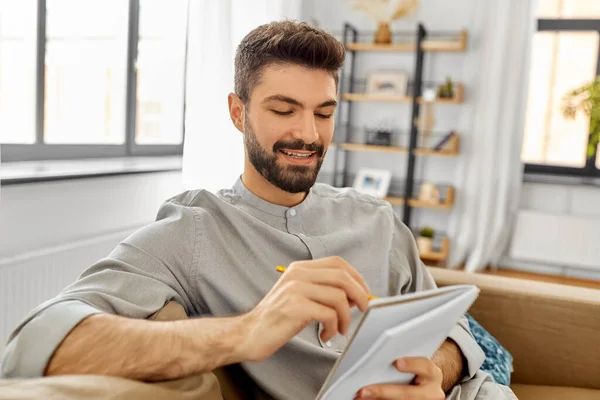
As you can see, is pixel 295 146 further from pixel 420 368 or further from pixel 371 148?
pixel 371 148

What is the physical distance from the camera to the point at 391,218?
1.42m

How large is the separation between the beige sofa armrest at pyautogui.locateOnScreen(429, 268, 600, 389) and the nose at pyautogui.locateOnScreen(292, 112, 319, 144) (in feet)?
2.40

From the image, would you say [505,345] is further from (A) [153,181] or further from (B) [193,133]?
(A) [153,181]

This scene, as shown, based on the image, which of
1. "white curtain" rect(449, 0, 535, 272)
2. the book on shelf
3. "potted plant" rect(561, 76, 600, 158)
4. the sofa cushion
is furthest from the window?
the sofa cushion

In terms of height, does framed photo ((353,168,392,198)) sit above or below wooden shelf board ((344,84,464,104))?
below

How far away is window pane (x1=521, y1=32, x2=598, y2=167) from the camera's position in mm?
4422

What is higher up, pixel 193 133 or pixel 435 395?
pixel 193 133

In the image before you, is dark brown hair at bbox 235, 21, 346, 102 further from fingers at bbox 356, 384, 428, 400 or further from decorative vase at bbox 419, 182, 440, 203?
decorative vase at bbox 419, 182, 440, 203

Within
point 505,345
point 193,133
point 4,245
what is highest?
point 193,133

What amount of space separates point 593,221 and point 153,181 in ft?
10.1

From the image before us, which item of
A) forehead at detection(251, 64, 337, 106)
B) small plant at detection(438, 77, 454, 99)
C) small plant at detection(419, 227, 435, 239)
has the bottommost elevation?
small plant at detection(419, 227, 435, 239)

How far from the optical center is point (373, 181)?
14.9ft

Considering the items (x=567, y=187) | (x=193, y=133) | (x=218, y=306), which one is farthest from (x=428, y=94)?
(x=218, y=306)

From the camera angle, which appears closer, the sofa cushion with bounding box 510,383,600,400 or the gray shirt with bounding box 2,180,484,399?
the gray shirt with bounding box 2,180,484,399
